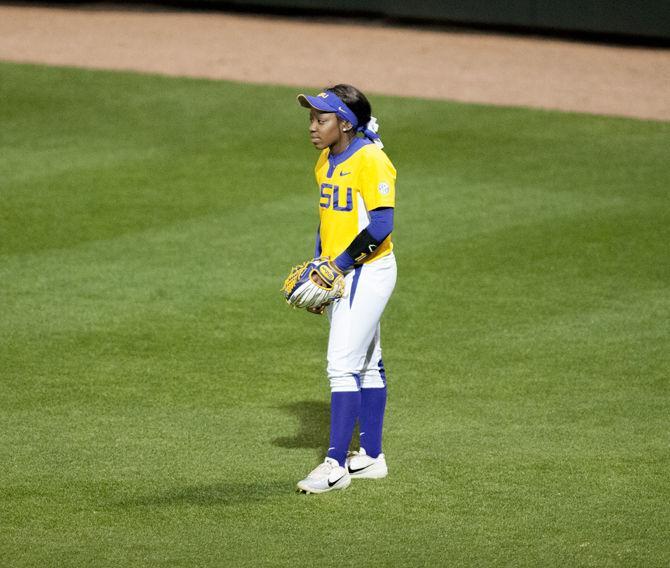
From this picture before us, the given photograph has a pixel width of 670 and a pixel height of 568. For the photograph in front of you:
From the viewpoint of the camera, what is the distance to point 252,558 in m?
5.20

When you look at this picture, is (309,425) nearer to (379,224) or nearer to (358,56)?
(379,224)

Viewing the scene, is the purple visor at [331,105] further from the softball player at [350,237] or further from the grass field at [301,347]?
the grass field at [301,347]

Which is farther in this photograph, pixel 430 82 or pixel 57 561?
pixel 430 82

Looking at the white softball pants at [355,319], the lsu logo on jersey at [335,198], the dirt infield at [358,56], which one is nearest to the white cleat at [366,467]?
the white softball pants at [355,319]

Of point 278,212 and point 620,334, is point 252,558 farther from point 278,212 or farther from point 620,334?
point 278,212

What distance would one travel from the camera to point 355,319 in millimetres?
5906

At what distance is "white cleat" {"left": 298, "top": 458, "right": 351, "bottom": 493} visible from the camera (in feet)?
19.5

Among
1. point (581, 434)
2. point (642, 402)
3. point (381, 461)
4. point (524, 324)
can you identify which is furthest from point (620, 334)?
point (381, 461)

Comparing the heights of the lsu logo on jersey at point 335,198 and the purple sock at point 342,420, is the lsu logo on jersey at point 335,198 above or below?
above

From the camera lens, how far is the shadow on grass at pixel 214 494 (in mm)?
5805

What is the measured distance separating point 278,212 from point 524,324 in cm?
331

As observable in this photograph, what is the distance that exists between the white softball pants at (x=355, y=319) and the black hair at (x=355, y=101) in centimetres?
65

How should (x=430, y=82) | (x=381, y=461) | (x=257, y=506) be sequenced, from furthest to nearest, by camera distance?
(x=430, y=82) < (x=381, y=461) < (x=257, y=506)

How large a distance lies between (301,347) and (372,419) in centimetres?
206
